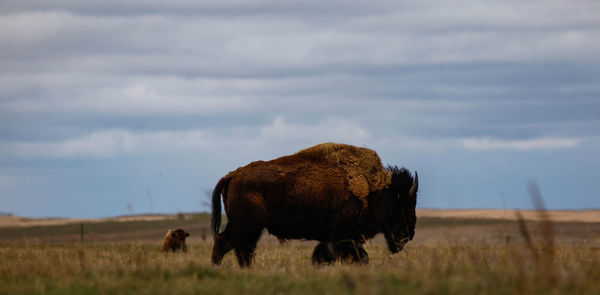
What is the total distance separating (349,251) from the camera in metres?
12.2

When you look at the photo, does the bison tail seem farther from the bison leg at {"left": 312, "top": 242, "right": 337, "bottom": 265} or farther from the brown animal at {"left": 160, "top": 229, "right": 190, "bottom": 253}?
the brown animal at {"left": 160, "top": 229, "right": 190, "bottom": 253}

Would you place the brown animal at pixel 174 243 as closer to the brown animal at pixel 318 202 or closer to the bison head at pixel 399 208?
the brown animal at pixel 318 202

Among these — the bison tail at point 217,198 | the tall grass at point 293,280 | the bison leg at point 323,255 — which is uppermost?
the bison tail at point 217,198

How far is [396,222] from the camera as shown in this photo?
13.2 meters

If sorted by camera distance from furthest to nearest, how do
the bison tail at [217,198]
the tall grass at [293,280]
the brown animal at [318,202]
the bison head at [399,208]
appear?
the bison head at [399,208] → the bison tail at [217,198] → the brown animal at [318,202] → the tall grass at [293,280]

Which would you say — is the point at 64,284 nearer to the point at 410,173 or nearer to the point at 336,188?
the point at 336,188

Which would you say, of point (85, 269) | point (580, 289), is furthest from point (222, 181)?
point (580, 289)

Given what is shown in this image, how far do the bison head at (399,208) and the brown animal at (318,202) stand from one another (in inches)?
0.7

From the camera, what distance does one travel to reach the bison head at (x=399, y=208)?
1292 centimetres

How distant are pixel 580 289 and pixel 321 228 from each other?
5205 mm

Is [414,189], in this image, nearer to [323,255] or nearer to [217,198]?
[323,255]

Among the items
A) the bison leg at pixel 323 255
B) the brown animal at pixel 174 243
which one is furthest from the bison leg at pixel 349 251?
the brown animal at pixel 174 243

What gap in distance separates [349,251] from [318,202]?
104cm

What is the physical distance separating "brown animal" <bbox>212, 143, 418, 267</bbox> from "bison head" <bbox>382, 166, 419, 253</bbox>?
18mm
